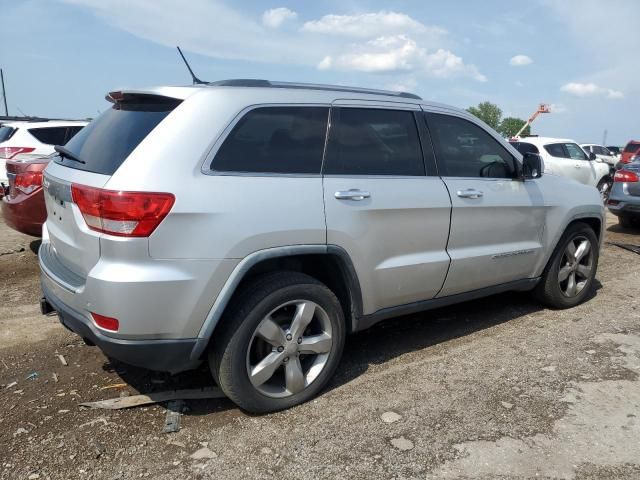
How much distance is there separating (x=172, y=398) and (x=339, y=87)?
221 centimetres

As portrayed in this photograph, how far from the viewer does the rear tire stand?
473cm

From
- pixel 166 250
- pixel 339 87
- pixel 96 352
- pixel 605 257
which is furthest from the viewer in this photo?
pixel 605 257

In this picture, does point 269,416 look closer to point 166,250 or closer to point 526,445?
point 166,250

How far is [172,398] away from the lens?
3283mm

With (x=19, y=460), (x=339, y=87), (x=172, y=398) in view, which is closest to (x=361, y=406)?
(x=172, y=398)

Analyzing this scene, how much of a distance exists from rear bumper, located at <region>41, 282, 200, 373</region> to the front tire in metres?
0.19

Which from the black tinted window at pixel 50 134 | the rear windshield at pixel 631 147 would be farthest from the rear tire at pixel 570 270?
the rear windshield at pixel 631 147

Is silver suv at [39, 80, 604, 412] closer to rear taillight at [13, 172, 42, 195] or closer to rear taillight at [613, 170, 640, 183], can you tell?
rear taillight at [13, 172, 42, 195]

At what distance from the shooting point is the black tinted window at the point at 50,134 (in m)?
8.99

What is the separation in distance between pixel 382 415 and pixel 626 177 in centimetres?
751

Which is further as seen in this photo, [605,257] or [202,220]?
[605,257]

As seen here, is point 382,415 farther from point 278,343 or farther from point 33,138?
point 33,138

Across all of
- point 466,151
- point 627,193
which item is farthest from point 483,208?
point 627,193

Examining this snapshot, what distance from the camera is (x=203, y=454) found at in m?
2.77
